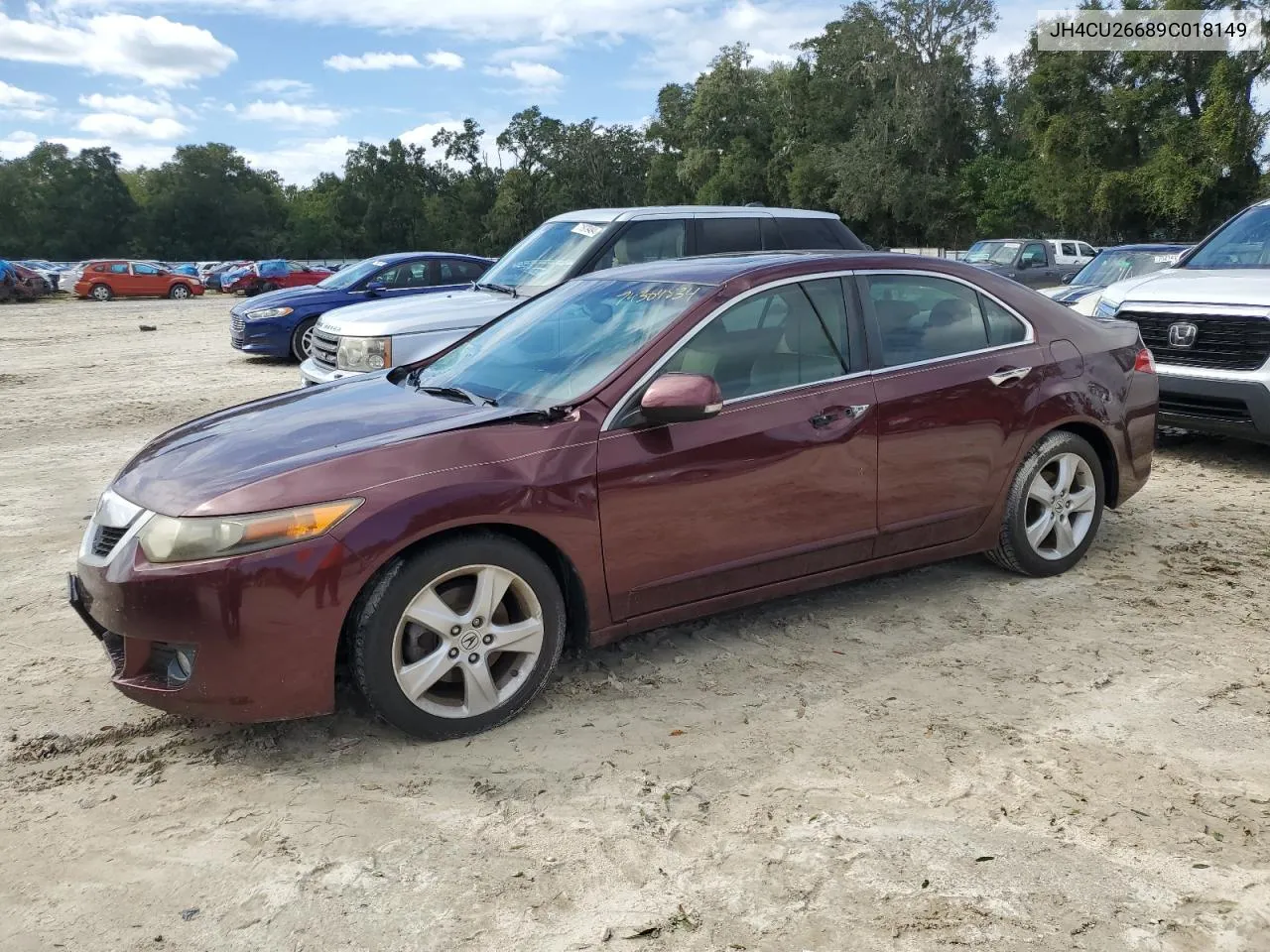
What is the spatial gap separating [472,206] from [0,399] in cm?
9270

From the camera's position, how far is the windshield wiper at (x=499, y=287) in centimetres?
→ 867

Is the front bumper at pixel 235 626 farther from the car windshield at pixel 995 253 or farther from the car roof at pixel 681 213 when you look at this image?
the car windshield at pixel 995 253

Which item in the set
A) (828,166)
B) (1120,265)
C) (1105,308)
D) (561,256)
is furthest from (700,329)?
(828,166)

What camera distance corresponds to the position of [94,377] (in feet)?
46.8

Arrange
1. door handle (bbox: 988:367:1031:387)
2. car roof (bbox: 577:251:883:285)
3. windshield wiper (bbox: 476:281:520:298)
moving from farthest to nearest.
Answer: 1. windshield wiper (bbox: 476:281:520:298)
2. door handle (bbox: 988:367:1031:387)
3. car roof (bbox: 577:251:883:285)

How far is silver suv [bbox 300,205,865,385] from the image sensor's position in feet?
27.1

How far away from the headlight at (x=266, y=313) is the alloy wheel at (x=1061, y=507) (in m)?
12.0

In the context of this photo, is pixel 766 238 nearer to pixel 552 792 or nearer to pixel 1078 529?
pixel 1078 529

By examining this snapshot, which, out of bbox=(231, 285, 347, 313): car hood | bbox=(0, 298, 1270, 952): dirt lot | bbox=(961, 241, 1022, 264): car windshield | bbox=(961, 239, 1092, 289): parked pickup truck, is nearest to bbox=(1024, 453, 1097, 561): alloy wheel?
bbox=(0, 298, 1270, 952): dirt lot

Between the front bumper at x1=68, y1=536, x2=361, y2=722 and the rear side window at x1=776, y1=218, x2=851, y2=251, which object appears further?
the rear side window at x1=776, y1=218, x2=851, y2=251

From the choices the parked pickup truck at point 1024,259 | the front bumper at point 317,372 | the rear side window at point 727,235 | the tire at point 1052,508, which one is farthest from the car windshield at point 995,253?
the tire at point 1052,508

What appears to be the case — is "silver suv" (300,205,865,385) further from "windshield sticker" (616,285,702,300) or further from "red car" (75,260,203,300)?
"red car" (75,260,203,300)

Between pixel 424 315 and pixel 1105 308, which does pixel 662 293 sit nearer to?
pixel 424 315

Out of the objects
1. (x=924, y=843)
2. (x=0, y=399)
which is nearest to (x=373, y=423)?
(x=924, y=843)
